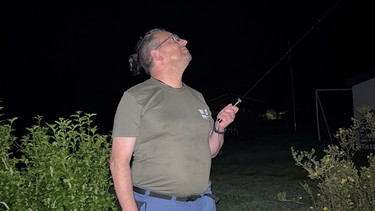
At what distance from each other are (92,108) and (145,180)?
39664mm

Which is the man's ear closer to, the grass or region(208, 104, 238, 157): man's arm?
region(208, 104, 238, 157): man's arm

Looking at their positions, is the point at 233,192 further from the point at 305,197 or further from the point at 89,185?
the point at 89,185

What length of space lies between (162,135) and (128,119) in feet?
0.73

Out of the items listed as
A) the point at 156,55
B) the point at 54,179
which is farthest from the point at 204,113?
the point at 54,179

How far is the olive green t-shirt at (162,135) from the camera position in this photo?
2.22 m

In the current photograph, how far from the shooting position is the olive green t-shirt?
7.29ft

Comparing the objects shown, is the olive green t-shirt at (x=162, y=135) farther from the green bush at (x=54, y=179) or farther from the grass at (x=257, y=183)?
the grass at (x=257, y=183)

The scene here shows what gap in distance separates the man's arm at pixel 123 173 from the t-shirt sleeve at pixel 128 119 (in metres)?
0.03

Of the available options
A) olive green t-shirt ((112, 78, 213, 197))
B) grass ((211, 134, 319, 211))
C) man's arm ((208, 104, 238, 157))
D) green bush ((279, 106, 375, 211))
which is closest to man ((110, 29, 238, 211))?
olive green t-shirt ((112, 78, 213, 197))

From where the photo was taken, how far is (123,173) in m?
2.17

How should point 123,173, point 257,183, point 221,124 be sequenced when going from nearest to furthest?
point 123,173 → point 221,124 → point 257,183

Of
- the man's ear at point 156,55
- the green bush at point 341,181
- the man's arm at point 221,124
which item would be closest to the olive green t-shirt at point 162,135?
the man's ear at point 156,55

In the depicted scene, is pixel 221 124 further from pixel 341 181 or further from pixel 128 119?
pixel 341 181

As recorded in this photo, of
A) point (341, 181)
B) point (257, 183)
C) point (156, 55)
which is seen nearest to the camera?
point (156, 55)
